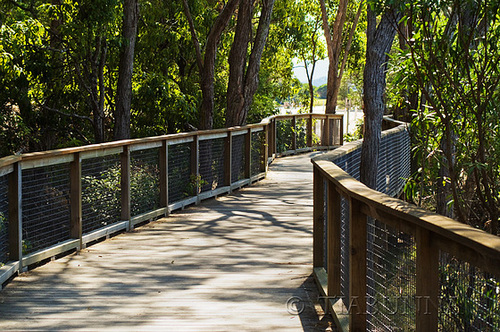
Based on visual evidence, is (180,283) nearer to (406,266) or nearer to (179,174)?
(406,266)

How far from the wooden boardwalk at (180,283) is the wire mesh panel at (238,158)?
10.9 feet

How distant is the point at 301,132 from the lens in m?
23.4

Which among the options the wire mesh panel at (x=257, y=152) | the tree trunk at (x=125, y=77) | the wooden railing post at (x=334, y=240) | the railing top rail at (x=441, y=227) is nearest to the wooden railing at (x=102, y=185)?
the wire mesh panel at (x=257, y=152)

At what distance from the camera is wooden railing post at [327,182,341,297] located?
5379 millimetres

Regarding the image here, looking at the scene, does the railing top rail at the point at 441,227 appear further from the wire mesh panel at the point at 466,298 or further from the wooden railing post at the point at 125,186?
the wooden railing post at the point at 125,186

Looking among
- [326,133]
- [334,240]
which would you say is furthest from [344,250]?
[326,133]

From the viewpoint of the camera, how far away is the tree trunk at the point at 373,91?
11.3 m

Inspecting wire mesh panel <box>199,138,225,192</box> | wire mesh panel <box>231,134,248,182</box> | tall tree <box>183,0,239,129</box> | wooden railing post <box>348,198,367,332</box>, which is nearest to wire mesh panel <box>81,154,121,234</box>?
wire mesh panel <box>199,138,225,192</box>

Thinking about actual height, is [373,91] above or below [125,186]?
above

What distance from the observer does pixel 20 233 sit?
6.50 meters

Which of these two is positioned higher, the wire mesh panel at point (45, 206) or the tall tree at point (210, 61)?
the tall tree at point (210, 61)

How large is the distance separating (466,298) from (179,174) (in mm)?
8175

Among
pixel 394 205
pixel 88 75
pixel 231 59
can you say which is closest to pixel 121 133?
pixel 88 75

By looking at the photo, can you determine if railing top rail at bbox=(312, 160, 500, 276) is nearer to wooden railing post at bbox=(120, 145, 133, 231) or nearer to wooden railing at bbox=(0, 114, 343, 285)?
wooden railing at bbox=(0, 114, 343, 285)
